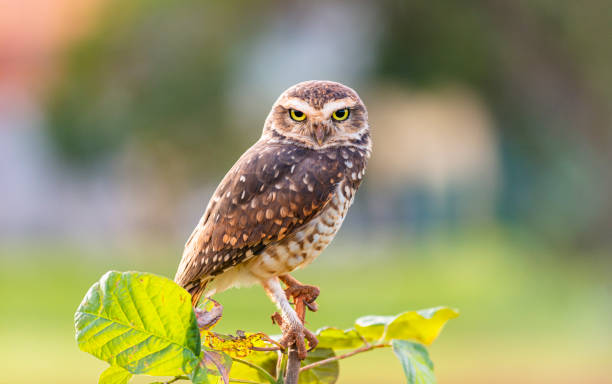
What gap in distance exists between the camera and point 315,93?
189cm

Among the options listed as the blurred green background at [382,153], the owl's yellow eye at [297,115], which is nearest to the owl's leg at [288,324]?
the owl's yellow eye at [297,115]

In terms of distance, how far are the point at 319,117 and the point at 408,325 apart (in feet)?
2.31

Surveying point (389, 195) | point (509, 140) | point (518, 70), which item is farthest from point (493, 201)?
point (518, 70)

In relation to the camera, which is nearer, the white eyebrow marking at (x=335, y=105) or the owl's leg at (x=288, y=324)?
the owl's leg at (x=288, y=324)

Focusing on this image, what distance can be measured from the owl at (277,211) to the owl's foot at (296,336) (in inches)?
6.6

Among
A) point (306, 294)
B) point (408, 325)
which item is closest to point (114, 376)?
point (408, 325)

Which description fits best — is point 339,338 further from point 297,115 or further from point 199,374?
point 297,115

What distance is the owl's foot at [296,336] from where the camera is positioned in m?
1.39

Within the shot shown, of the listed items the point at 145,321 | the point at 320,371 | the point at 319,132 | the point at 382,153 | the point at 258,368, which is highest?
the point at 319,132

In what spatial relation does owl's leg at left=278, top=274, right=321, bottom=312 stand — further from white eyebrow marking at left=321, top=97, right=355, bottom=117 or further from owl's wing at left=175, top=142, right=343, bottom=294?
white eyebrow marking at left=321, top=97, right=355, bottom=117

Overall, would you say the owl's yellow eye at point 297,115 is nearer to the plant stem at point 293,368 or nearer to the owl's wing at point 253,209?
the owl's wing at point 253,209

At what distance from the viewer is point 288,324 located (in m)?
1.55

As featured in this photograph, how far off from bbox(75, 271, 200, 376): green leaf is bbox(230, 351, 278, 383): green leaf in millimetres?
248

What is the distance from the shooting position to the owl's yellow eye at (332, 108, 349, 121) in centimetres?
195
